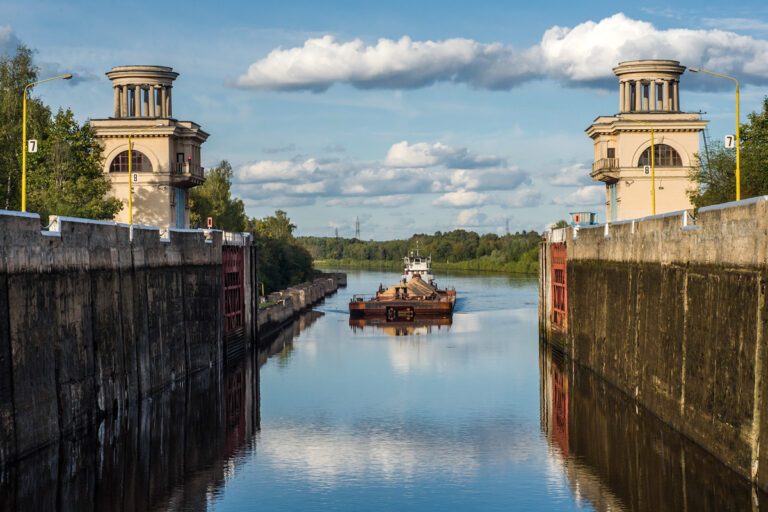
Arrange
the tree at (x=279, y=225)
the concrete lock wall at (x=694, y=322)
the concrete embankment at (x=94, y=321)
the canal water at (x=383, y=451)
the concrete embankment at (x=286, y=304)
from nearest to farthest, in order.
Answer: the concrete lock wall at (x=694, y=322), the canal water at (x=383, y=451), the concrete embankment at (x=94, y=321), the concrete embankment at (x=286, y=304), the tree at (x=279, y=225)

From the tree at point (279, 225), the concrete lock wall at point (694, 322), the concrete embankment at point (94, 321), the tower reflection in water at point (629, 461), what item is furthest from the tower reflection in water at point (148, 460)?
the tree at point (279, 225)

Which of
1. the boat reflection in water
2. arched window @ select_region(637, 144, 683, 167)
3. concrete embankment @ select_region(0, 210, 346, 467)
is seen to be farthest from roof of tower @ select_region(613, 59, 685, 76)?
concrete embankment @ select_region(0, 210, 346, 467)

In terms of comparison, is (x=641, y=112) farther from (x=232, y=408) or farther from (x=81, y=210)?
(x=232, y=408)

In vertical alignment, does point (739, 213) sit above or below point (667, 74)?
below

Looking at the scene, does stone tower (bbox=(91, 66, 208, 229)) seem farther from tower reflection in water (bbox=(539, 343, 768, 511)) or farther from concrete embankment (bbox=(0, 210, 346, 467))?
tower reflection in water (bbox=(539, 343, 768, 511))

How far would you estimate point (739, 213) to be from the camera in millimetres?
23219

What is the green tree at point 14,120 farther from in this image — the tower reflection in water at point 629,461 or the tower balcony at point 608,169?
the tower balcony at point 608,169

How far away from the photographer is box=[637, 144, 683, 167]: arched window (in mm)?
67750

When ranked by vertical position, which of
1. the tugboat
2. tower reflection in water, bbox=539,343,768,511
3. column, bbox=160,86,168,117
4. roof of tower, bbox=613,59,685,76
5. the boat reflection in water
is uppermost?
roof of tower, bbox=613,59,685,76

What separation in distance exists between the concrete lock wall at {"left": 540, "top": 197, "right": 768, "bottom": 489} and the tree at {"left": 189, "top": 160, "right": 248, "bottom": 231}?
61442 mm

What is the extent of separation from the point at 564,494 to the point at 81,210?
36.5 metres

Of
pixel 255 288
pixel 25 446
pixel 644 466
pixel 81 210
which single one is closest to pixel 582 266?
pixel 255 288

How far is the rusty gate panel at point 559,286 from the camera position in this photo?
52.6 m

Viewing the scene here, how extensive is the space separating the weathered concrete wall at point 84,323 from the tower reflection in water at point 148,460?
2.03ft
